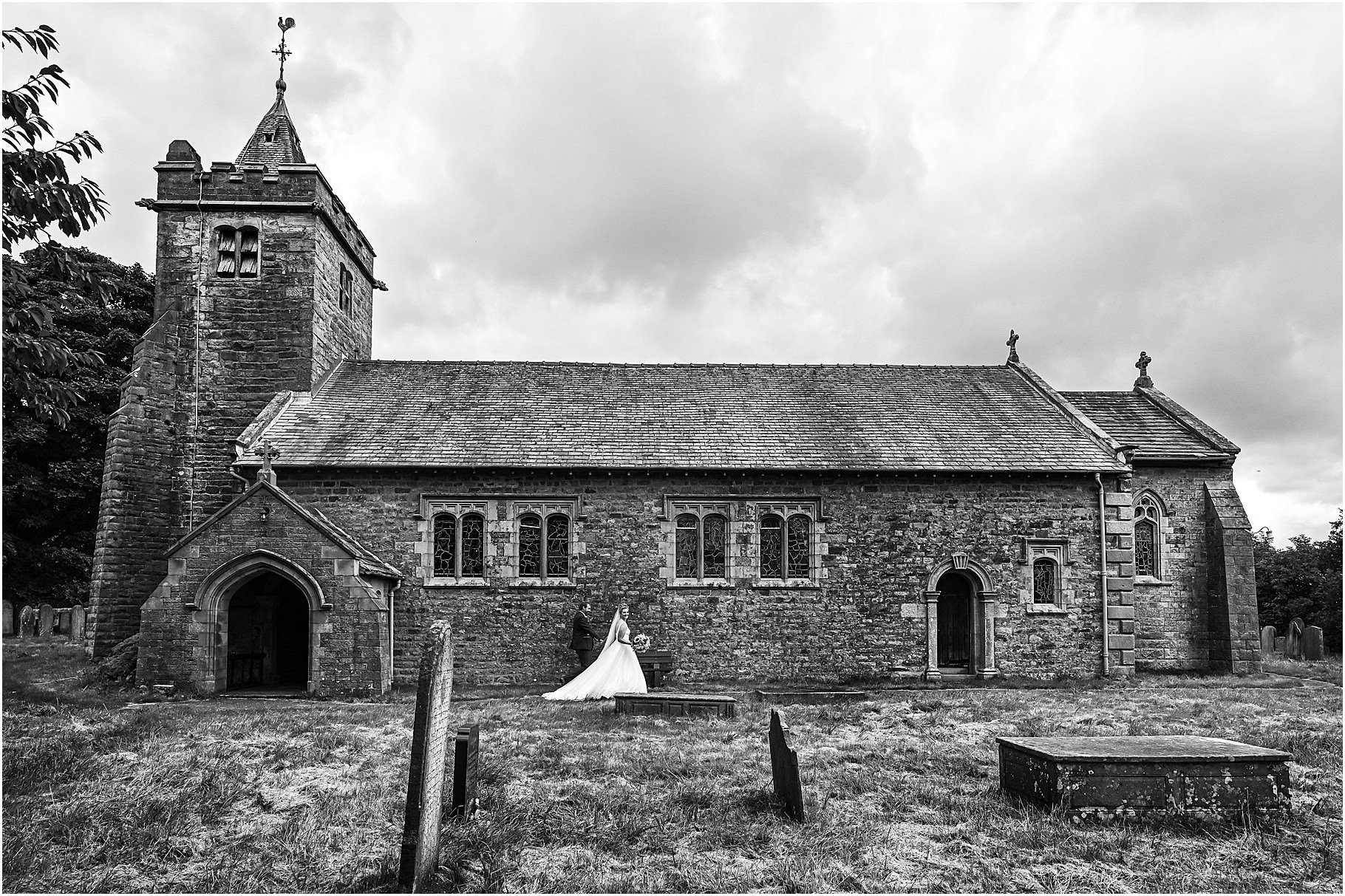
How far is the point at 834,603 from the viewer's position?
20.9 m

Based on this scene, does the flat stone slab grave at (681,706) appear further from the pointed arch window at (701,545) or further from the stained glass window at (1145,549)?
the stained glass window at (1145,549)

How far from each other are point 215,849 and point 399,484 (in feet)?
43.2

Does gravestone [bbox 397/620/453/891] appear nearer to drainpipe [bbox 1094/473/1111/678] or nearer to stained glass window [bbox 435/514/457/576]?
stained glass window [bbox 435/514/457/576]

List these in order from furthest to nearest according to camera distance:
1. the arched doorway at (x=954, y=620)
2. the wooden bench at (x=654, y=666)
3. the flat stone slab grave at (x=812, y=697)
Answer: the arched doorway at (x=954, y=620)
the wooden bench at (x=654, y=666)
the flat stone slab grave at (x=812, y=697)

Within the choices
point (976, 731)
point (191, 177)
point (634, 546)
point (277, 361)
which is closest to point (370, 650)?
point (634, 546)

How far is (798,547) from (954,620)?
180 inches

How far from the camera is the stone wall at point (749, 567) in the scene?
805 inches

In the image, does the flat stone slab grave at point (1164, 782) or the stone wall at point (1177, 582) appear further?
the stone wall at point (1177, 582)

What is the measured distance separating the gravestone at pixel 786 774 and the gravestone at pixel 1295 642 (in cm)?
2683

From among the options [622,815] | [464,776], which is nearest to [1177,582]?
[622,815]

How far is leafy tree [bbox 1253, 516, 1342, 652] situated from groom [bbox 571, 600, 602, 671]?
84.4 ft

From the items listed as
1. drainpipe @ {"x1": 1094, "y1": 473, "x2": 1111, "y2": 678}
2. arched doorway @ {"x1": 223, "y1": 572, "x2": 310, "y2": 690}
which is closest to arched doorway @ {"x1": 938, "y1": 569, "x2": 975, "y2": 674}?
drainpipe @ {"x1": 1094, "y1": 473, "x2": 1111, "y2": 678}

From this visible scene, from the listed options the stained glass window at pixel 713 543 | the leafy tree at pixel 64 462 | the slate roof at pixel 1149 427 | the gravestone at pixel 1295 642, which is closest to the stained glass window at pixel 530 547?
the stained glass window at pixel 713 543

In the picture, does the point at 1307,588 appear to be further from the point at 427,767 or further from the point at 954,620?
the point at 427,767
